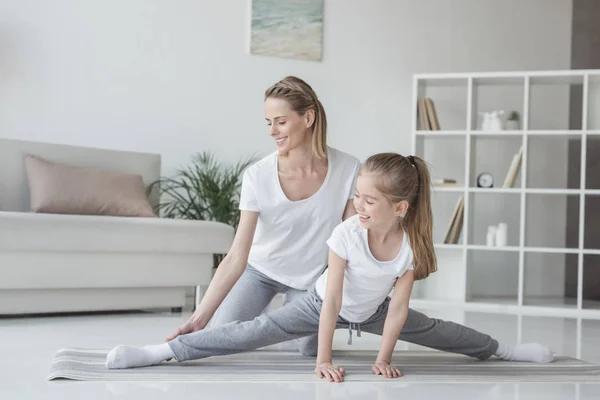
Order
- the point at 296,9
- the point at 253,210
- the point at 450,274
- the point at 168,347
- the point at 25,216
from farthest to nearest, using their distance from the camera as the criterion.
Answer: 1. the point at 296,9
2. the point at 450,274
3. the point at 25,216
4. the point at 253,210
5. the point at 168,347

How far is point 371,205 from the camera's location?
2512 mm

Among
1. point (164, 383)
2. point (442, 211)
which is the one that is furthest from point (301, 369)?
point (442, 211)

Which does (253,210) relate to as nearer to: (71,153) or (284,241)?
(284,241)

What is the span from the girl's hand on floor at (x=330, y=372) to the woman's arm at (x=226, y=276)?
401 millimetres

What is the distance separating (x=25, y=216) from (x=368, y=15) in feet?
10.6

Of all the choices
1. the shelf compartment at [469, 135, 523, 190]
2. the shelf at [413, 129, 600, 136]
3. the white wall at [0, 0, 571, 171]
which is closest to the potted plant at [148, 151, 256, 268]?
the white wall at [0, 0, 571, 171]

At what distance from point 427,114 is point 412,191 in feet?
10.4

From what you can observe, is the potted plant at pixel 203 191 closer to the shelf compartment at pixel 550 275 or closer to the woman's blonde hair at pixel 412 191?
the shelf compartment at pixel 550 275

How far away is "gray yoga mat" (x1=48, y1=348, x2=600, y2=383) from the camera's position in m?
2.46

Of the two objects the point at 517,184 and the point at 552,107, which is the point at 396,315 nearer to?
the point at 517,184

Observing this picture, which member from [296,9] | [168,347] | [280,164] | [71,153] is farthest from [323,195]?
[296,9]

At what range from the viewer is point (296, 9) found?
6008 millimetres

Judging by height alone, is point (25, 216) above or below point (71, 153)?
below

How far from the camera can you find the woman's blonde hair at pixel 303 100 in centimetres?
276
